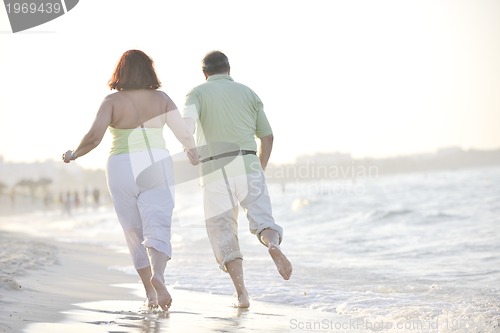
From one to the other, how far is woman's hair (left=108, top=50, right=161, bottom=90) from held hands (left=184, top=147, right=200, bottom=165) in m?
0.46

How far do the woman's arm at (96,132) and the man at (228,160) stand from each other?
64 cm

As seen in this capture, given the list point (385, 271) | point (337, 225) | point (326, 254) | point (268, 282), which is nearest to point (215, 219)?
point (268, 282)

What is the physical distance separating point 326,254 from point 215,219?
6.32 metres

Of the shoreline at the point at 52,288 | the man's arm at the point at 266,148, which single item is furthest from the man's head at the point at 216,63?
the shoreline at the point at 52,288

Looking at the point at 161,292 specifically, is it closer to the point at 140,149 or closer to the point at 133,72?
the point at 140,149

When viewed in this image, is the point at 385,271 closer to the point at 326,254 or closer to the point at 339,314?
the point at 326,254

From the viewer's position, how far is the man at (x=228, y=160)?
5.23 meters

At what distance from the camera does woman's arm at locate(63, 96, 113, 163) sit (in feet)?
15.1

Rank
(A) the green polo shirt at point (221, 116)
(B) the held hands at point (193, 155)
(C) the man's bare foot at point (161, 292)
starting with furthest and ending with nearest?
(A) the green polo shirt at point (221, 116) → (B) the held hands at point (193, 155) → (C) the man's bare foot at point (161, 292)

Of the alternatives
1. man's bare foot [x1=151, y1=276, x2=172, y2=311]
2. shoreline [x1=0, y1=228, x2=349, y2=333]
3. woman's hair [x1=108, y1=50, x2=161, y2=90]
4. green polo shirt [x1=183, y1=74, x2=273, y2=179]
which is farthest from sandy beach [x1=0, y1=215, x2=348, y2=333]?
woman's hair [x1=108, y1=50, x2=161, y2=90]

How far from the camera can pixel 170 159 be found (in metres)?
4.77

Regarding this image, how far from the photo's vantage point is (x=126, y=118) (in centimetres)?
466

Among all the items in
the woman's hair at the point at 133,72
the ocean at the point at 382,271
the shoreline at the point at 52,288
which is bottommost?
the ocean at the point at 382,271

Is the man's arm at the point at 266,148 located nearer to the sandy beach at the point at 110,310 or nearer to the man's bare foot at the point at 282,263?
the man's bare foot at the point at 282,263
